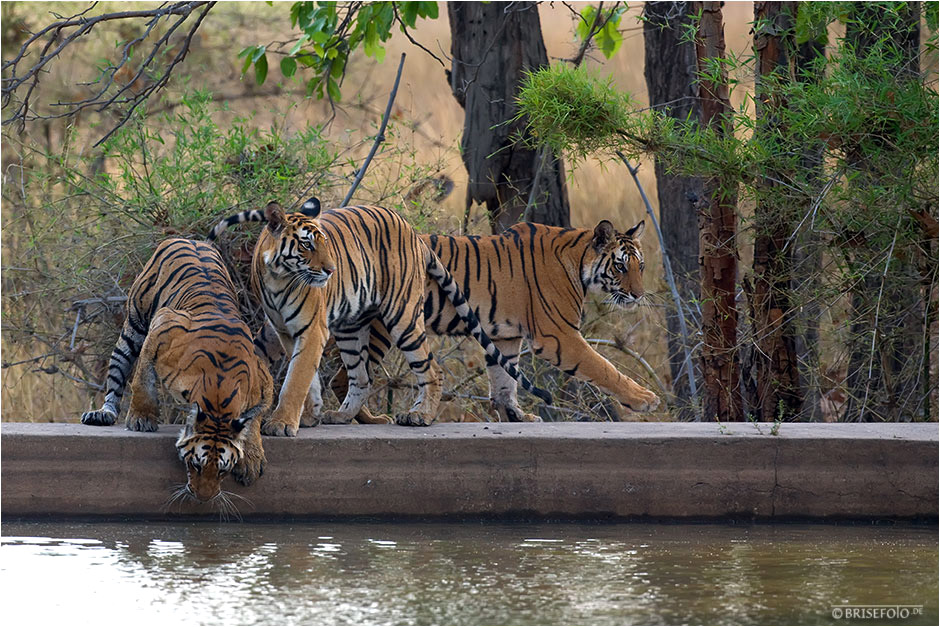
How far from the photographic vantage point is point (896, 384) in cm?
688

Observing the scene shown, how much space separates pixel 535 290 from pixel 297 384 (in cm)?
171

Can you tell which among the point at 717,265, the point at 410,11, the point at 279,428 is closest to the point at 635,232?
the point at 717,265

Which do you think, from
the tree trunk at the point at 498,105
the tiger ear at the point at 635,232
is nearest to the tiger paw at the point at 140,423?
the tiger ear at the point at 635,232

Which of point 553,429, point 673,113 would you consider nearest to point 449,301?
point 553,429

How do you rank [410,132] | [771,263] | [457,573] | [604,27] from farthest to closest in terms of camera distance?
[410,132] < [604,27] < [771,263] < [457,573]

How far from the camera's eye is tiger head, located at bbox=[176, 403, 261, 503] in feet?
16.5

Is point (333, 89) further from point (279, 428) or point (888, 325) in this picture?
point (888, 325)

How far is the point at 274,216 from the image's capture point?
18.4ft

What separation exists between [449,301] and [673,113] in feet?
12.7

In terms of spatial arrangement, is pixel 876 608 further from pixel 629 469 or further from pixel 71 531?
pixel 71 531

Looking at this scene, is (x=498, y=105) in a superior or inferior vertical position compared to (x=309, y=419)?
superior

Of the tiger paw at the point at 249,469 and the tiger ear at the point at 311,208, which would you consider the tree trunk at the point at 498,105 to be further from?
the tiger paw at the point at 249,469

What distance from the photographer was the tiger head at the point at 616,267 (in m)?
6.70

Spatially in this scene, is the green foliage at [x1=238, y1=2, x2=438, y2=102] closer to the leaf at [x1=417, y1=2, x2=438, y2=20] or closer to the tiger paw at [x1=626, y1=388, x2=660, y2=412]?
the leaf at [x1=417, y1=2, x2=438, y2=20]
